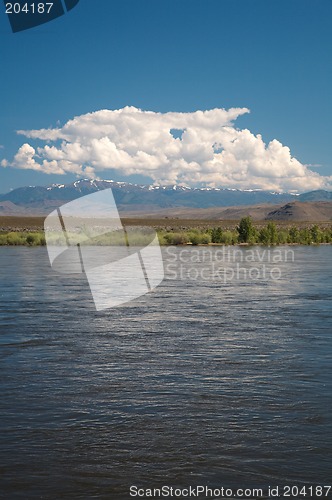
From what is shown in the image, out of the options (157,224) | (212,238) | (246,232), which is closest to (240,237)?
(246,232)

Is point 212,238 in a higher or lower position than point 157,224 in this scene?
lower

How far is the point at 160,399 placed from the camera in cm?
829

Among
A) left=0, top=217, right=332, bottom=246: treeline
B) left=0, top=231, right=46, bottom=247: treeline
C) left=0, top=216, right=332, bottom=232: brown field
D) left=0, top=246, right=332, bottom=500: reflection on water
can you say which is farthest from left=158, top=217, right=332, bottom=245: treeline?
left=0, top=246, right=332, bottom=500: reflection on water

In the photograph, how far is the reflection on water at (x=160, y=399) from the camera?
6.05 meters

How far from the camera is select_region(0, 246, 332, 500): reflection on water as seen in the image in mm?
6051

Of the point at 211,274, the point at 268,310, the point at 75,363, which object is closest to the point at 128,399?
the point at 75,363

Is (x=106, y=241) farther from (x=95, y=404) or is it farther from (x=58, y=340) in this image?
(x=95, y=404)

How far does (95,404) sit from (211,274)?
19.4 metres

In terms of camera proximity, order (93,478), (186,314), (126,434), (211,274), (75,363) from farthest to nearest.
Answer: (211,274) → (186,314) → (75,363) → (126,434) → (93,478)

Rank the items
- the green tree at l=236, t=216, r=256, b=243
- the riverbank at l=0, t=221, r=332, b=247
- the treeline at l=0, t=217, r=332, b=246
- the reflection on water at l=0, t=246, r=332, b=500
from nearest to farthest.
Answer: the reflection on water at l=0, t=246, r=332, b=500 < the riverbank at l=0, t=221, r=332, b=247 < the treeline at l=0, t=217, r=332, b=246 < the green tree at l=236, t=216, r=256, b=243

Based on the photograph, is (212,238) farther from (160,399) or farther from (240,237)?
(160,399)

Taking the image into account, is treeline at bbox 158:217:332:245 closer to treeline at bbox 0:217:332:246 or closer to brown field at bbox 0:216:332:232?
treeline at bbox 0:217:332:246

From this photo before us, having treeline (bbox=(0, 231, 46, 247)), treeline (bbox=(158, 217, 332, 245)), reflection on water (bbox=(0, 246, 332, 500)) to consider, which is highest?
treeline (bbox=(0, 231, 46, 247))

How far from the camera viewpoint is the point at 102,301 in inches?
708
